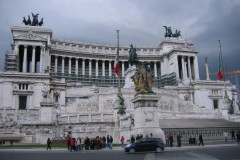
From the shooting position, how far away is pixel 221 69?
64.7m

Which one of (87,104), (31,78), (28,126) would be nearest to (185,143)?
(28,126)

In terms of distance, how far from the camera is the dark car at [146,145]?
21.1 metres

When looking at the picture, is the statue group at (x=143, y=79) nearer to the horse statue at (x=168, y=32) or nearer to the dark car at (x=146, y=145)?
the dark car at (x=146, y=145)

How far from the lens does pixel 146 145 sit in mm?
21062

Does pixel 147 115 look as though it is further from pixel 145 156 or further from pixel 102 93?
pixel 102 93

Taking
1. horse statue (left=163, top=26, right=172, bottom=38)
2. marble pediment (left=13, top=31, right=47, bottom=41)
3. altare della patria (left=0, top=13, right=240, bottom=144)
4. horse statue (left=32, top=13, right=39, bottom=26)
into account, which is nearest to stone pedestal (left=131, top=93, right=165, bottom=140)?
altare della patria (left=0, top=13, right=240, bottom=144)

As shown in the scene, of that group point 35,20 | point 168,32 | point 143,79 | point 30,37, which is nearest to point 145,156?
point 143,79

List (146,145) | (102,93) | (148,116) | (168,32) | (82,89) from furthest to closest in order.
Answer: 1. (168,32)
2. (82,89)
3. (102,93)
4. (148,116)
5. (146,145)

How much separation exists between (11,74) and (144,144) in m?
49.7

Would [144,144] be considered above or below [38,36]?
below

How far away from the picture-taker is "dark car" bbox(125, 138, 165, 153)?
2106 centimetres

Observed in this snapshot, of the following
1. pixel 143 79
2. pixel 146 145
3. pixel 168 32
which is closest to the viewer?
pixel 146 145

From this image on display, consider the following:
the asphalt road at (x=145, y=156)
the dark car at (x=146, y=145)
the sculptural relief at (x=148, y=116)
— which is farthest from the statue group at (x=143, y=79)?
the asphalt road at (x=145, y=156)

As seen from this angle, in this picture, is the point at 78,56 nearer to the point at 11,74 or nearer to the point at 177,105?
the point at 11,74
